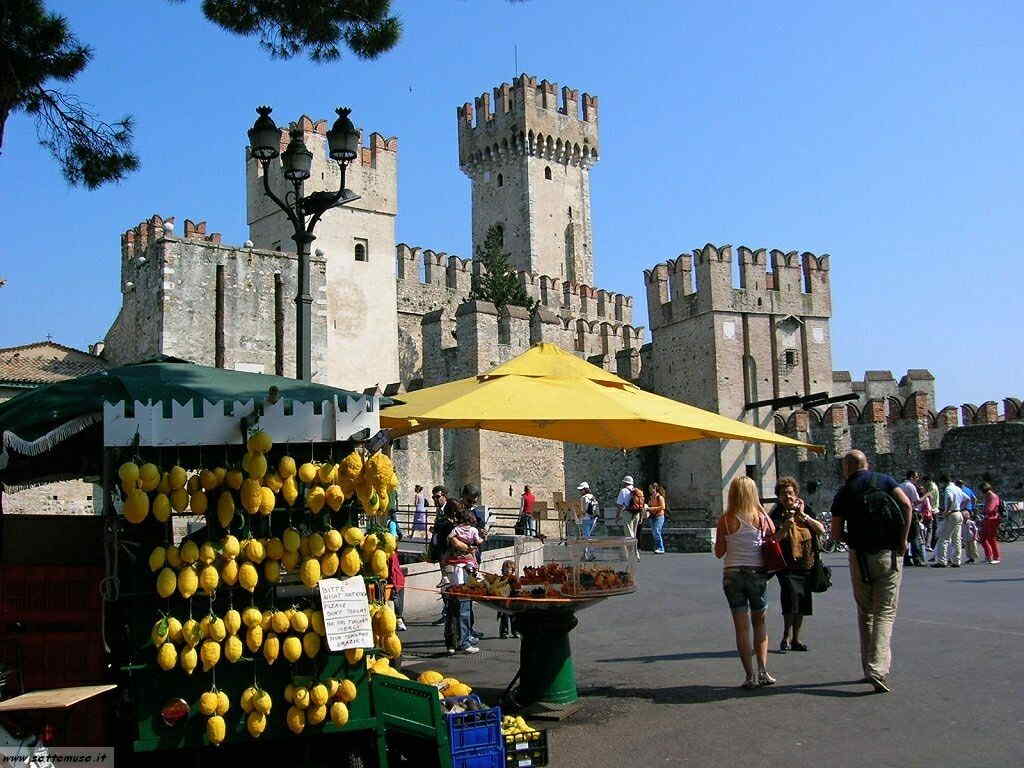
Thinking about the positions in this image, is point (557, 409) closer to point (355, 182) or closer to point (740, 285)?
point (740, 285)

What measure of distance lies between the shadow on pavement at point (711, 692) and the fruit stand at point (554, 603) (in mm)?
515

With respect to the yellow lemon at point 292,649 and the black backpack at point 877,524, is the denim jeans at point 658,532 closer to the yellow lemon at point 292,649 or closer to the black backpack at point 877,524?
the black backpack at point 877,524

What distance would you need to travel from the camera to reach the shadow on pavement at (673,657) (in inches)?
367

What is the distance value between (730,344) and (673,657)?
22969mm

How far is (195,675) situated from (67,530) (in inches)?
52.1

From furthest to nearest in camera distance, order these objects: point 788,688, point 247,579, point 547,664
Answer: point 788,688, point 547,664, point 247,579

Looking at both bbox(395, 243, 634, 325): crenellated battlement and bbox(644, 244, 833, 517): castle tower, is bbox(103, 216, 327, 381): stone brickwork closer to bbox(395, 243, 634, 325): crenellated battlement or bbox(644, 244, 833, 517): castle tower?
bbox(644, 244, 833, 517): castle tower

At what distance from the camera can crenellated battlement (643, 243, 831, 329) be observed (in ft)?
104

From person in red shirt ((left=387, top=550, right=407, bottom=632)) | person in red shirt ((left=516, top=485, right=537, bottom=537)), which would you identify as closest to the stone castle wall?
person in red shirt ((left=516, top=485, right=537, bottom=537))

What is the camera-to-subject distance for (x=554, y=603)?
23.5 feet

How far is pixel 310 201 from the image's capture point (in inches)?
418

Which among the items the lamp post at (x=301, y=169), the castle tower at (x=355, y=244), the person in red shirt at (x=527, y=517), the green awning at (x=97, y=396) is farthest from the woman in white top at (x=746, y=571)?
the castle tower at (x=355, y=244)

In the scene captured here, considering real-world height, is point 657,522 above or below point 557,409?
below

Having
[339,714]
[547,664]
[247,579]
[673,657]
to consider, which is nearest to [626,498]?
[673,657]
